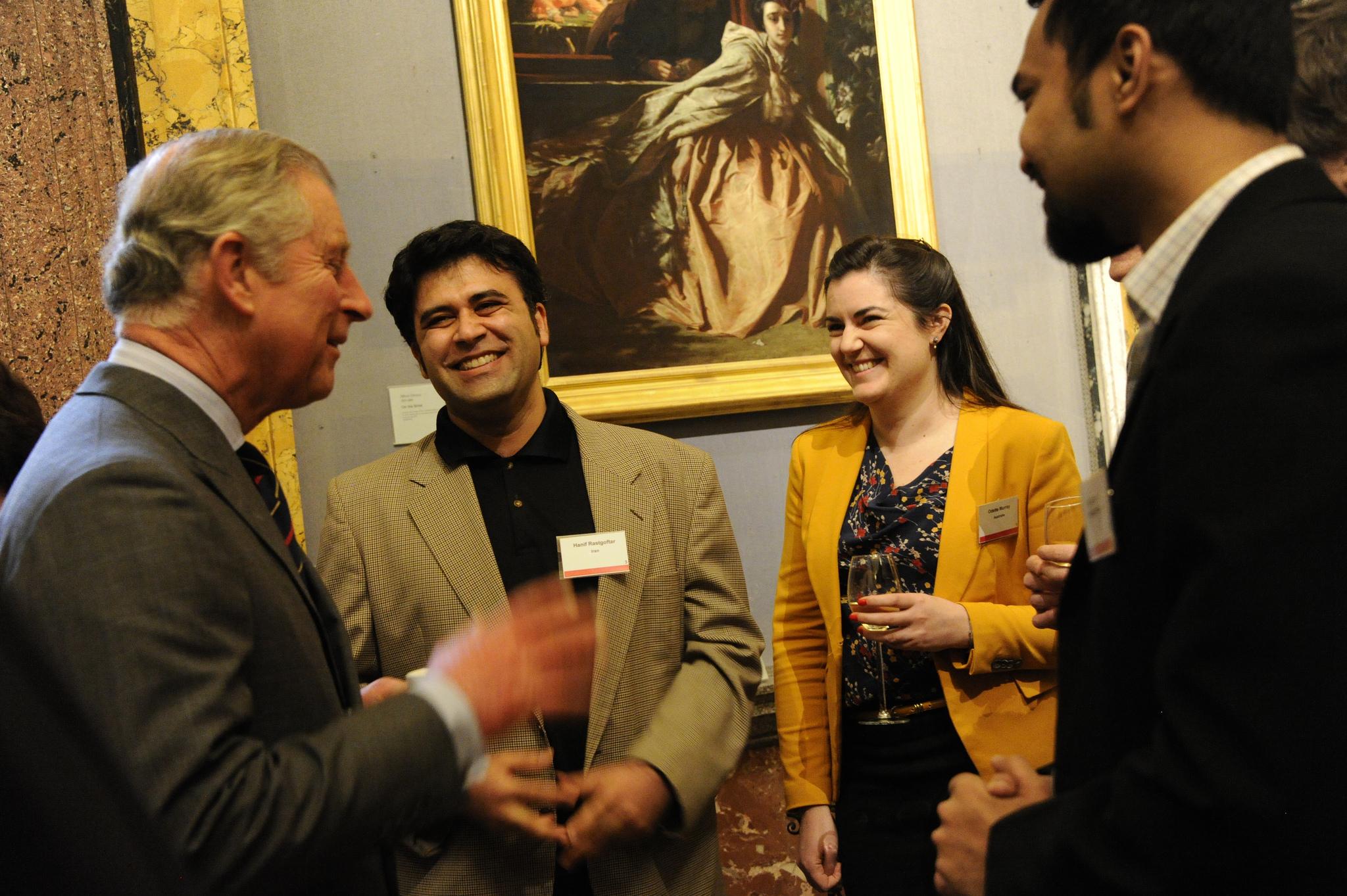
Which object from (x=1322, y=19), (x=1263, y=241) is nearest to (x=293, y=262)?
(x=1263, y=241)

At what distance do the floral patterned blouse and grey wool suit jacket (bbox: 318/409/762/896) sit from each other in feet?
0.82

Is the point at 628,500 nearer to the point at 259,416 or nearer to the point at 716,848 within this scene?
the point at 716,848

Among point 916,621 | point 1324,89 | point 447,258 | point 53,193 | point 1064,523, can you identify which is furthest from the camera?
point 53,193

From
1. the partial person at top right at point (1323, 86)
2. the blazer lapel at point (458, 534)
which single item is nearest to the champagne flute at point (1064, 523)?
the partial person at top right at point (1323, 86)

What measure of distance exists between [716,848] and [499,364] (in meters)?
1.27

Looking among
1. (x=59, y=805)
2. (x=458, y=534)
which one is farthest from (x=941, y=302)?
(x=59, y=805)

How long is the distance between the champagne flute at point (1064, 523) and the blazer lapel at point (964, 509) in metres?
0.52

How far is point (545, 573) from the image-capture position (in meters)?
2.41

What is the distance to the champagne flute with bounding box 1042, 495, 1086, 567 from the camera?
1.94 meters

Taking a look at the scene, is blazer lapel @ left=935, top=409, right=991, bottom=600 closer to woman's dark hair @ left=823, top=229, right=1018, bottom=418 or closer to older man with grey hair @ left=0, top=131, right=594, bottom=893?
woman's dark hair @ left=823, top=229, right=1018, bottom=418

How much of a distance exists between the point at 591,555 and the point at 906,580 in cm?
79

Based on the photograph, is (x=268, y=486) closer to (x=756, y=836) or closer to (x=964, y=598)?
(x=964, y=598)

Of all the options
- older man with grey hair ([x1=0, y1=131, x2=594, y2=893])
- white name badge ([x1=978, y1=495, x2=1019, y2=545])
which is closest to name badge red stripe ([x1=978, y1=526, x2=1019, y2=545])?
white name badge ([x1=978, y1=495, x2=1019, y2=545])

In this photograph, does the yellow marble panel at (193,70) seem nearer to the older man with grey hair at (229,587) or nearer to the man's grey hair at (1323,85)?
the older man with grey hair at (229,587)
